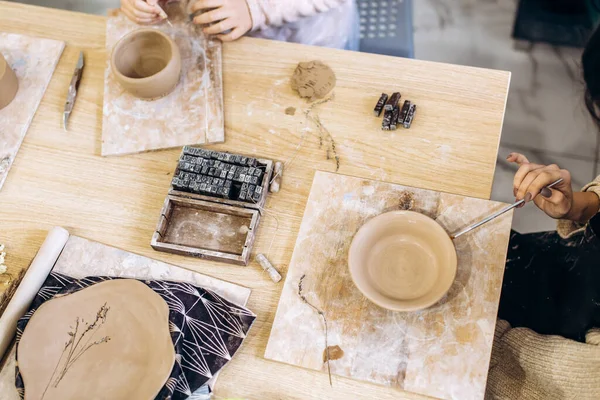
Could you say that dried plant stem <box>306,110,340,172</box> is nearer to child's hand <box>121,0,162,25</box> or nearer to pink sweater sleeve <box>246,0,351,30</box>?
pink sweater sleeve <box>246,0,351,30</box>

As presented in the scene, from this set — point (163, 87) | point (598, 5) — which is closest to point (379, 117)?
point (163, 87)

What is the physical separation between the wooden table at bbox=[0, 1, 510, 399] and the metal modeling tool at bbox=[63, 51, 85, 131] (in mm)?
19

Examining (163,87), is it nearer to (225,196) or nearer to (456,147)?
(225,196)

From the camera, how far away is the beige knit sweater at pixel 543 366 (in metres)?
1.13

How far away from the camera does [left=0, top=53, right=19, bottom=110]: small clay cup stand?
134cm

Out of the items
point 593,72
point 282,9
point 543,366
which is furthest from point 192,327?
point 593,72

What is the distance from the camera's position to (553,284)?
1404mm

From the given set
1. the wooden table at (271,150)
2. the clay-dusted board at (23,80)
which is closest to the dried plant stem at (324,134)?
the wooden table at (271,150)

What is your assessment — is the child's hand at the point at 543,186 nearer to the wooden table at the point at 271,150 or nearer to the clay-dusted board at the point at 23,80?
the wooden table at the point at 271,150

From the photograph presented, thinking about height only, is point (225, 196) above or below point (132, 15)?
below

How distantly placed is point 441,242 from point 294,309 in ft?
1.15

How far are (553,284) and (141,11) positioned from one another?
4.44 ft

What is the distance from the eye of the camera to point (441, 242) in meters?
1.10

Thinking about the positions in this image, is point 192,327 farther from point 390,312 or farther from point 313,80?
point 313,80
